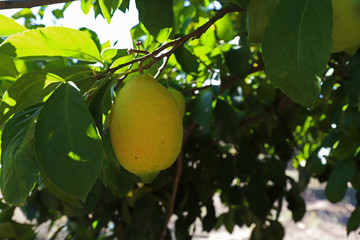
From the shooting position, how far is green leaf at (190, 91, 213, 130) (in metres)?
1.09

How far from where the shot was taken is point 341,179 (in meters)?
1.10

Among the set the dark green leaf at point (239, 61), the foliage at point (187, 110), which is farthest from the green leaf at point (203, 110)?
the dark green leaf at point (239, 61)

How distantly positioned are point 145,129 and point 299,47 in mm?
224

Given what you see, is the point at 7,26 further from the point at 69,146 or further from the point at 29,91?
the point at 69,146

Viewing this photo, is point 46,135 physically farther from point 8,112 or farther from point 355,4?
point 355,4

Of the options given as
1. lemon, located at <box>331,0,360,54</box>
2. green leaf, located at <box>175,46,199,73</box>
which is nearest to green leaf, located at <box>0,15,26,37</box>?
green leaf, located at <box>175,46,199,73</box>

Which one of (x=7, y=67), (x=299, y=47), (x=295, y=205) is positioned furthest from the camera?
(x=295, y=205)

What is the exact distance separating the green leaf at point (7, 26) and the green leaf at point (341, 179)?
2.69 feet

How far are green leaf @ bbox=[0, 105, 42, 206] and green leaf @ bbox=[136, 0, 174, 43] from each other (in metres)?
0.21

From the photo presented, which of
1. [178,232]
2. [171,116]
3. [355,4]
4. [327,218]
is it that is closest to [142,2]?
[171,116]

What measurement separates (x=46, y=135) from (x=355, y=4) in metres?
0.39

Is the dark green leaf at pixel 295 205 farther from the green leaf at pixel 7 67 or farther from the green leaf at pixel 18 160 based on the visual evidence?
the green leaf at pixel 18 160

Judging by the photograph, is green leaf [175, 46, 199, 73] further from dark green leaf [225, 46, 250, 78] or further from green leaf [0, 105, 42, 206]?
green leaf [0, 105, 42, 206]

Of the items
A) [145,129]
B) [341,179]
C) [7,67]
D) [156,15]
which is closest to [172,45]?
[156,15]
